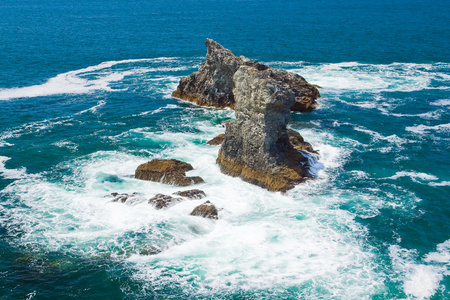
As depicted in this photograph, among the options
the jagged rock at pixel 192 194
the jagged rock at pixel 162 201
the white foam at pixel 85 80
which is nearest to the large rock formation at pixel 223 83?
the white foam at pixel 85 80

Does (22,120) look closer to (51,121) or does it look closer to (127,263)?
(51,121)

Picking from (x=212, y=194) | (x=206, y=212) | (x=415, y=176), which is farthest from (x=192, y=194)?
(x=415, y=176)

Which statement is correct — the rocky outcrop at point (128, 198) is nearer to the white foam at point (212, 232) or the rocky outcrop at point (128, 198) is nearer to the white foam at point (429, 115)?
the white foam at point (212, 232)

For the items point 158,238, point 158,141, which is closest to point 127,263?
point 158,238

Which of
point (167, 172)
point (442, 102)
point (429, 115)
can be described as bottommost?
point (167, 172)

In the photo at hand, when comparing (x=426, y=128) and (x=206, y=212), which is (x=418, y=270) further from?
(x=426, y=128)
